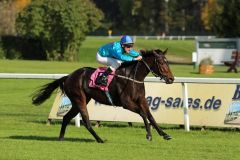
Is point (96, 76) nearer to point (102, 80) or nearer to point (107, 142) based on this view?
point (102, 80)

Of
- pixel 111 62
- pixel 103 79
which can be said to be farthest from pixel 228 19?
pixel 103 79

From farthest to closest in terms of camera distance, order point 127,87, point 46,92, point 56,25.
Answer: point 56,25
point 46,92
point 127,87

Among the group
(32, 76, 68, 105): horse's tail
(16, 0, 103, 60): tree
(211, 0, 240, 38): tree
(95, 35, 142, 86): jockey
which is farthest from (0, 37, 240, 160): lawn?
(211, 0, 240, 38): tree

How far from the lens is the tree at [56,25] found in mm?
53219

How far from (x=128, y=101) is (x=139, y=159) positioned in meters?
2.28

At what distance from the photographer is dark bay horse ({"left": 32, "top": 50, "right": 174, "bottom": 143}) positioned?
37.0ft

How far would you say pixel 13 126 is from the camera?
558 inches

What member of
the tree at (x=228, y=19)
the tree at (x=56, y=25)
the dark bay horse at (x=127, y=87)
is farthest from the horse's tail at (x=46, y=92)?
the tree at (x=228, y=19)

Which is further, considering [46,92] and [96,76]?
[46,92]

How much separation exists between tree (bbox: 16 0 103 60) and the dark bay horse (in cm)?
4114

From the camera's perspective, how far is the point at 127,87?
449 inches

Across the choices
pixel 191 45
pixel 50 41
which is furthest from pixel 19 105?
pixel 191 45

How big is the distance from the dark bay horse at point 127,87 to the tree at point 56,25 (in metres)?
41.1

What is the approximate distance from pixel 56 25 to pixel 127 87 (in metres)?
43.0
